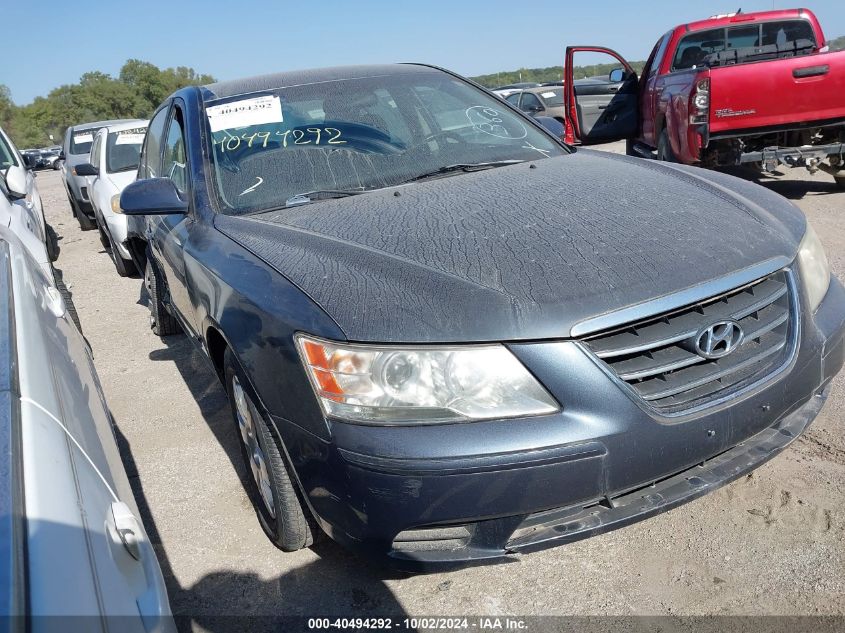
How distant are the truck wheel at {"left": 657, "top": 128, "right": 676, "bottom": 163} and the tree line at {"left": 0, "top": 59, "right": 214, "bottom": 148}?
281 ft

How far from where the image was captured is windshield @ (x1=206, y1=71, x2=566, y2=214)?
9.84 ft

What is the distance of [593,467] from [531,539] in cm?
27

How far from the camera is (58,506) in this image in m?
1.25

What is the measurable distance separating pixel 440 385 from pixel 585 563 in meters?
0.97

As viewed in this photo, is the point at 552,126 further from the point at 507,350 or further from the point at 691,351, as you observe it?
the point at 507,350

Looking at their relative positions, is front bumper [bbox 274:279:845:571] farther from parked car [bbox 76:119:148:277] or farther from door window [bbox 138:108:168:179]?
parked car [bbox 76:119:148:277]

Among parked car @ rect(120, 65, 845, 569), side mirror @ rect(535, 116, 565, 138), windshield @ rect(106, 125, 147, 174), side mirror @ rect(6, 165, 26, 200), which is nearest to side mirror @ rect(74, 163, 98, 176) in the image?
windshield @ rect(106, 125, 147, 174)

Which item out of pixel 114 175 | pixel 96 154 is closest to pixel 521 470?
pixel 114 175

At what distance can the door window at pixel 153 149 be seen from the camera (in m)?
4.22

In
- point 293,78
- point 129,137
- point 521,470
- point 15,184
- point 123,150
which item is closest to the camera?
point 521,470

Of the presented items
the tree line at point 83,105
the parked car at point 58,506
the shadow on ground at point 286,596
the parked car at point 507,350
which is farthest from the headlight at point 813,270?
the tree line at point 83,105

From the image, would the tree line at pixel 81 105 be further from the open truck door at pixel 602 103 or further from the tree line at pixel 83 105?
the open truck door at pixel 602 103

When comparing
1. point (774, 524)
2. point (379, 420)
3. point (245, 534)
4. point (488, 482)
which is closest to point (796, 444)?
point (774, 524)

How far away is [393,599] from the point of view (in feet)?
7.69
